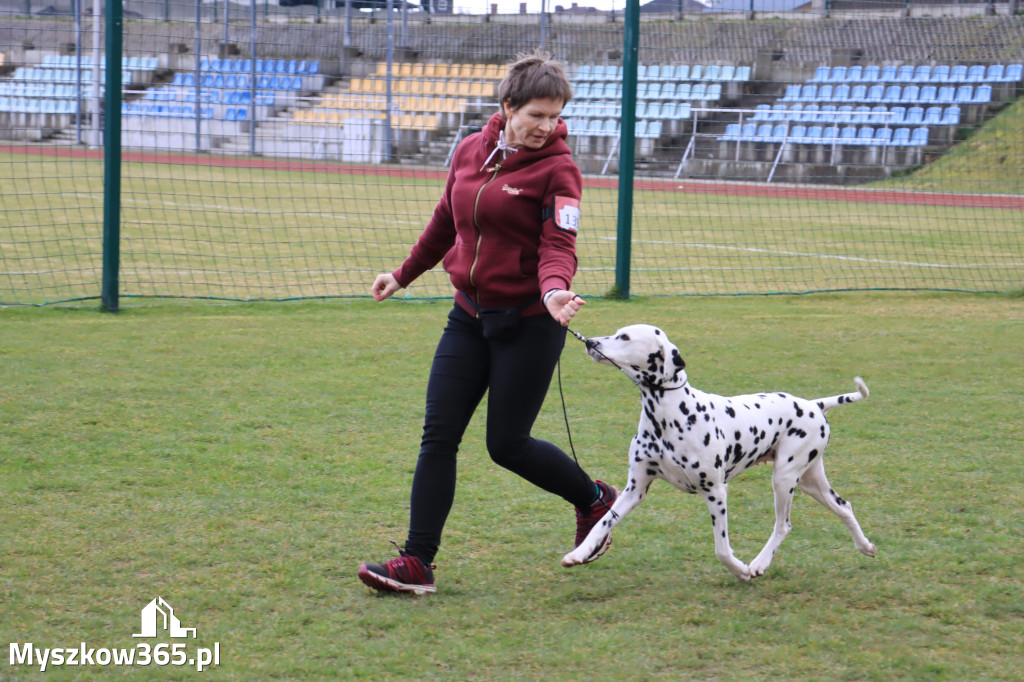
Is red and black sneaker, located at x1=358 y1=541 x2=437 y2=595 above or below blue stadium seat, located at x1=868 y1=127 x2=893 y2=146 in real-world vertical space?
below

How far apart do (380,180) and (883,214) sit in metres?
9.16

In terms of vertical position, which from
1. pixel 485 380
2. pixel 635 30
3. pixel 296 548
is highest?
pixel 635 30

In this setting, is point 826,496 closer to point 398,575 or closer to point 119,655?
point 398,575

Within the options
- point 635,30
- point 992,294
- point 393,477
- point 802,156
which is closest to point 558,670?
point 393,477

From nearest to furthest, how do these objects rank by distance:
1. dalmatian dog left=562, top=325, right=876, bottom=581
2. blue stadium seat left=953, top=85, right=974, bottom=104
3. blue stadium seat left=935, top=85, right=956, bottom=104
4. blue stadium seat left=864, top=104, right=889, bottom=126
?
dalmatian dog left=562, top=325, right=876, bottom=581, blue stadium seat left=864, top=104, right=889, bottom=126, blue stadium seat left=953, top=85, right=974, bottom=104, blue stadium seat left=935, top=85, right=956, bottom=104

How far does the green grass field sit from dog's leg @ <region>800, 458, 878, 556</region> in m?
0.14

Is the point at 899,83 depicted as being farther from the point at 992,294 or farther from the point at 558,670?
the point at 558,670

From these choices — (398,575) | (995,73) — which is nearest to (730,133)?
(995,73)

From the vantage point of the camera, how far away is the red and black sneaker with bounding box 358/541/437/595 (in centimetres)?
384

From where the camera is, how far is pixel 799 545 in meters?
4.43

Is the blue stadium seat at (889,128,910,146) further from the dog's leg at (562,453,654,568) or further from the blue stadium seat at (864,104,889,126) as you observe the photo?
the dog's leg at (562,453,654,568)

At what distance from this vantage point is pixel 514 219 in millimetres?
3906

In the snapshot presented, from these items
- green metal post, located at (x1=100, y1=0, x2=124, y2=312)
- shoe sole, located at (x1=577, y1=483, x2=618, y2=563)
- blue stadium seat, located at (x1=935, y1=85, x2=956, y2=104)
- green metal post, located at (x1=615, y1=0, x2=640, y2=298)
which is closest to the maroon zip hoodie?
shoe sole, located at (x1=577, y1=483, x2=618, y2=563)

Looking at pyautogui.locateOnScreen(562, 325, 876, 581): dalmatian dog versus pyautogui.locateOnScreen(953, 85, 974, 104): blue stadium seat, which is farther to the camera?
pyautogui.locateOnScreen(953, 85, 974, 104): blue stadium seat
